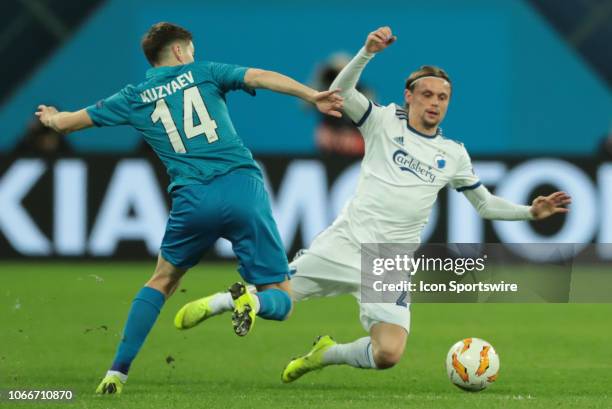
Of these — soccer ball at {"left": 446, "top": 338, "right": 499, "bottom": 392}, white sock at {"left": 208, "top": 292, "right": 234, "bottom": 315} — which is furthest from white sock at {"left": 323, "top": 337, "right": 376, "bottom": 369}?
white sock at {"left": 208, "top": 292, "right": 234, "bottom": 315}

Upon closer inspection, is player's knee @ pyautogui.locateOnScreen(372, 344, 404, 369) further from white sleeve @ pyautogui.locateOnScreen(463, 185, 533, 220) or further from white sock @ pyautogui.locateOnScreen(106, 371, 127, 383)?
white sock @ pyautogui.locateOnScreen(106, 371, 127, 383)

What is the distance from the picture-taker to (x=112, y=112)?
736 cm

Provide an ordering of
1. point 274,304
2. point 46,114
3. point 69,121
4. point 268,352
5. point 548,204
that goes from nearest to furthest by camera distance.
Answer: point 274,304
point 69,121
point 46,114
point 548,204
point 268,352

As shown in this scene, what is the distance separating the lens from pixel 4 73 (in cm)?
1992

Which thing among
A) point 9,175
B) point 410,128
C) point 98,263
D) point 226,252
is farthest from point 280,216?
point 410,128

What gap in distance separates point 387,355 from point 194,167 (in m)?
1.44

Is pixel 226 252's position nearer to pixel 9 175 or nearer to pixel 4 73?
pixel 9 175

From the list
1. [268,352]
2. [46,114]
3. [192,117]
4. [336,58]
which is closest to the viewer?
[192,117]

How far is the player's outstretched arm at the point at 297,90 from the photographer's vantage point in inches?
266

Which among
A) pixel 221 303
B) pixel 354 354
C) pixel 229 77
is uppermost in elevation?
pixel 229 77

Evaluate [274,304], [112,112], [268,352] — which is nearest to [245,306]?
[274,304]

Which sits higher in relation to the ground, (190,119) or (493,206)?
(190,119)

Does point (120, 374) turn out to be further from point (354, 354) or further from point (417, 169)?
point (417, 169)

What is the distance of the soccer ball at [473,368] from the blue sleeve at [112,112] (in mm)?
2190
